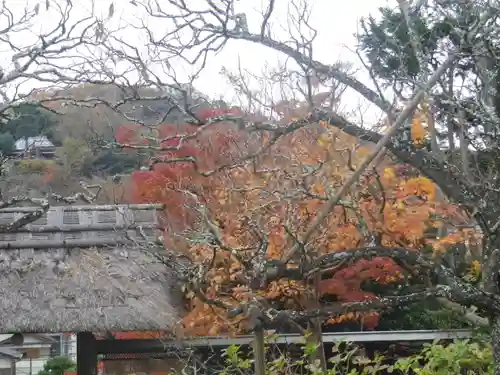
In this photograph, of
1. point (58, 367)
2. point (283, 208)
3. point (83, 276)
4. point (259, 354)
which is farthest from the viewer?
point (58, 367)

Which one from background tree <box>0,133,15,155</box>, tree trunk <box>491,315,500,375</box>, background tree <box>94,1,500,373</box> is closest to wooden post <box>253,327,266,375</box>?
background tree <box>94,1,500,373</box>

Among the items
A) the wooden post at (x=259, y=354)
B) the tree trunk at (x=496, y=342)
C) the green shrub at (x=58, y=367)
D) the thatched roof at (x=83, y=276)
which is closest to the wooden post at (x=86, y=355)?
the thatched roof at (x=83, y=276)

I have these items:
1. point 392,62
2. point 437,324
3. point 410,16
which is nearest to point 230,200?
point 392,62

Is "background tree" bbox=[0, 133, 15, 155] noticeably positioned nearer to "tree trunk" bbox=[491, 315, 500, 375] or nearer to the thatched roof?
the thatched roof

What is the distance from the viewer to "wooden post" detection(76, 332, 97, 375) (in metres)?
7.23

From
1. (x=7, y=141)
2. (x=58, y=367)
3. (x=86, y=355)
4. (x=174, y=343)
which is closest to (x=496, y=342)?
(x=174, y=343)

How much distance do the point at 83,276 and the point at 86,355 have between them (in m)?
0.96

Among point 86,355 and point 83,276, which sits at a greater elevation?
point 83,276

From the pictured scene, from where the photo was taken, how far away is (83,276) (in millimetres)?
7117

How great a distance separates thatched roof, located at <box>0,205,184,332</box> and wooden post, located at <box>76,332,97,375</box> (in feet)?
2.06

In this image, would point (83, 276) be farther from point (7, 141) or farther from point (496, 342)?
point (7, 141)

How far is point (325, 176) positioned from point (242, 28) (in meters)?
2.19

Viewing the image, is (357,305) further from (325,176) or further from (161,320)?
(161,320)

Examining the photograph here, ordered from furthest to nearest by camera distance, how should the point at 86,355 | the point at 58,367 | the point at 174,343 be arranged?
the point at 58,367 → the point at 86,355 → the point at 174,343
